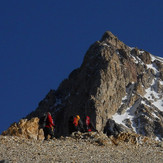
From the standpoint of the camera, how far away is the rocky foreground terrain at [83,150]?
20875 millimetres

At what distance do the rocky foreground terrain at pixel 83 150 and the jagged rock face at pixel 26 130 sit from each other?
7.87 ft

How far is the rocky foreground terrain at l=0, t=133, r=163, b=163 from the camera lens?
68.5ft

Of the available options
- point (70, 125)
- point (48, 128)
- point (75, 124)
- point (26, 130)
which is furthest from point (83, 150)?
point (70, 125)

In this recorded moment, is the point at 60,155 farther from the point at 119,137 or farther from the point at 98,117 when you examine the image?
the point at 98,117

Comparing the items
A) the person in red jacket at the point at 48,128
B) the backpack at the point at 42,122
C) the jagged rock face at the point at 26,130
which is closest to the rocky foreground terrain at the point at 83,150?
the person in red jacket at the point at 48,128

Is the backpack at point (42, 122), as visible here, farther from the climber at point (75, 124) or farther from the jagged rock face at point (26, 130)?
the climber at point (75, 124)

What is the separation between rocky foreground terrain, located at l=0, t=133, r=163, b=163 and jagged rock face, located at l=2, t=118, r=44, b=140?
240cm

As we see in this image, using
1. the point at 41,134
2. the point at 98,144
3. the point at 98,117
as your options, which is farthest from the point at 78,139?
the point at 98,117

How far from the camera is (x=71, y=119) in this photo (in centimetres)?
3148

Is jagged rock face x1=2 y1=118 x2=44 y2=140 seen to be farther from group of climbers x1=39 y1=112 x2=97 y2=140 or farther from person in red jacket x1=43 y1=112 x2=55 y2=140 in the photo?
person in red jacket x1=43 y1=112 x2=55 y2=140

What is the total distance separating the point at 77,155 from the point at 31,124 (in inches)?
324

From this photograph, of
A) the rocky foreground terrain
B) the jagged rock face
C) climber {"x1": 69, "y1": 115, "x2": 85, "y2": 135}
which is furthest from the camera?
climber {"x1": 69, "y1": 115, "x2": 85, "y2": 135}

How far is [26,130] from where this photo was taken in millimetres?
29047

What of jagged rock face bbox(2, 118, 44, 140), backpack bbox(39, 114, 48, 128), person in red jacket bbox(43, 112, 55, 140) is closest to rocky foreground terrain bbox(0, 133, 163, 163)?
person in red jacket bbox(43, 112, 55, 140)
